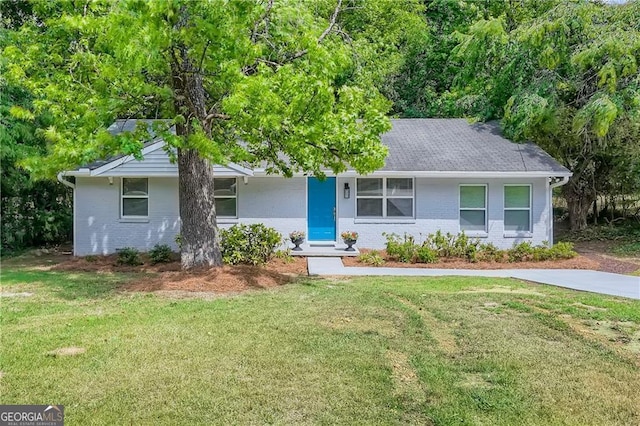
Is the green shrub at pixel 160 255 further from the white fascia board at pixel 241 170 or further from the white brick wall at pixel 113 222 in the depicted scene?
the white fascia board at pixel 241 170

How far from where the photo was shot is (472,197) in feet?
48.0

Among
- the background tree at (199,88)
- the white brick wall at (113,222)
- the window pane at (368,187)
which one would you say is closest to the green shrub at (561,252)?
the window pane at (368,187)

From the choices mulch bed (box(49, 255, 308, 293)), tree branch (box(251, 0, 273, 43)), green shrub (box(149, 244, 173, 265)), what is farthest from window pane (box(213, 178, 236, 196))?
tree branch (box(251, 0, 273, 43))

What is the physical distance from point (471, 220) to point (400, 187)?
93.6 inches

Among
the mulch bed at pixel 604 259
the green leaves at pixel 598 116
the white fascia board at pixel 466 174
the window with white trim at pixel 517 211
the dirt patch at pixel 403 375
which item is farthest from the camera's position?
the window with white trim at pixel 517 211

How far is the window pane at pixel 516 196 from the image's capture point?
14.6m

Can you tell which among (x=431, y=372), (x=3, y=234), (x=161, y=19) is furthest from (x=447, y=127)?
(x=3, y=234)

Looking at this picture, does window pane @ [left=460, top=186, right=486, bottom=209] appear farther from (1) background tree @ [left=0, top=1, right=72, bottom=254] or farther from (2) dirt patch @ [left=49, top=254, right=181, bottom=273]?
(1) background tree @ [left=0, top=1, right=72, bottom=254]

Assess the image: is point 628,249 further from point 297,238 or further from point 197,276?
point 197,276

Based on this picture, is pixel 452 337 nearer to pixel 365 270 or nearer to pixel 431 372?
pixel 431 372

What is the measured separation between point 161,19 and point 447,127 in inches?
497

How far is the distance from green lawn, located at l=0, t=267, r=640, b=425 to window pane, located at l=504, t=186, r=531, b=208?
6516 mm

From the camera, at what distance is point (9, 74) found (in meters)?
8.99

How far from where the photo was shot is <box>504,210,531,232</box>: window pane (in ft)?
47.6
